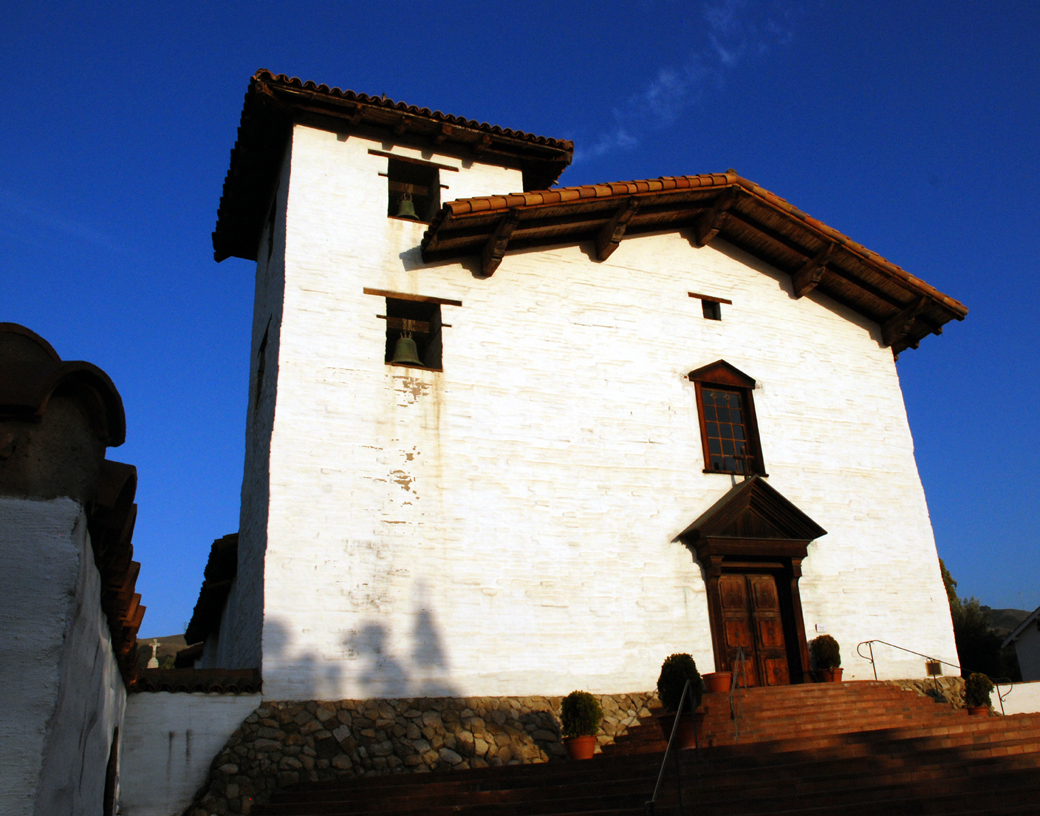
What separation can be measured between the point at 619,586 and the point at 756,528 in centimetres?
249

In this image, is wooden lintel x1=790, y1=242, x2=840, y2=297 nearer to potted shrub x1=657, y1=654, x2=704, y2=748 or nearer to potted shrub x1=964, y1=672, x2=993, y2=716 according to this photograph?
potted shrub x1=964, y1=672, x2=993, y2=716

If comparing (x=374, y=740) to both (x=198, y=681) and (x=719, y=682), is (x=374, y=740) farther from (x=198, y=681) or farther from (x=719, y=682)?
(x=719, y=682)

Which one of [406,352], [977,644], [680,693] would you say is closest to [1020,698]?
[680,693]

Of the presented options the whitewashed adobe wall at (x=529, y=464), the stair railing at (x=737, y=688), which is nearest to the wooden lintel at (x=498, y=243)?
the whitewashed adobe wall at (x=529, y=464)

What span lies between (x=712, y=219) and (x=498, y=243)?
14.2ft

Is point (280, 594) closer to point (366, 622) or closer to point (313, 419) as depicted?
point (366, 622)

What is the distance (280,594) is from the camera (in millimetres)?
10047

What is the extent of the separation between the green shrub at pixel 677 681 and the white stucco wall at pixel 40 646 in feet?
21.8

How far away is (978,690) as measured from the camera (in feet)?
40.2

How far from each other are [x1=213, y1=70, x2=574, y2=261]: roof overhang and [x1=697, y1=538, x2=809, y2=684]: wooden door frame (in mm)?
6890

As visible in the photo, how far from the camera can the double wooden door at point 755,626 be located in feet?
40.7

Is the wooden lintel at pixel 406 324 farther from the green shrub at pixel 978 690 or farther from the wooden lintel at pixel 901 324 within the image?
the green shrub at pixel 978 690

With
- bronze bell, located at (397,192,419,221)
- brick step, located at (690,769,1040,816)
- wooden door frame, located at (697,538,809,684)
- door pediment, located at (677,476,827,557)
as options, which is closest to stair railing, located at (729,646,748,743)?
wooden door frame, located at (697,538,809,684)

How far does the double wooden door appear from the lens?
488 inches
